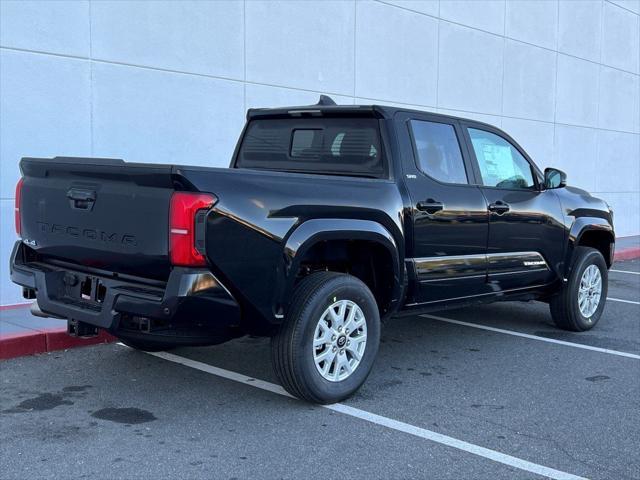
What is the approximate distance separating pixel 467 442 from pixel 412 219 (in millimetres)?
1714

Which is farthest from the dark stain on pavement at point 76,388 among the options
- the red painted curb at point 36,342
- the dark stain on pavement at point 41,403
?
the red painted curb at point 36,342

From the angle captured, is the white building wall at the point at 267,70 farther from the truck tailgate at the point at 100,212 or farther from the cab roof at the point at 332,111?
the truck tailgate at the point at 100,212

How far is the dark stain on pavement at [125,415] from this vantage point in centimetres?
453

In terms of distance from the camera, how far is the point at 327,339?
15.8ft

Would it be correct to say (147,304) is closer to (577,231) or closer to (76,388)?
(76,388)

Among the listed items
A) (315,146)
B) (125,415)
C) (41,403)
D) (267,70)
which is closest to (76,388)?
(41,403)

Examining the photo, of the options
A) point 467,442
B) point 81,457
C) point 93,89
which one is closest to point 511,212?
point 467,442

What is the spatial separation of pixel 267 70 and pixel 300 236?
586cm

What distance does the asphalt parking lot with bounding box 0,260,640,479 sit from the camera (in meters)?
3.93

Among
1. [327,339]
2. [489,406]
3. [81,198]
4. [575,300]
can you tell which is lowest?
[489,406]

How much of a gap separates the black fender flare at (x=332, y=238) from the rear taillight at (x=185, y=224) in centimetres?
64

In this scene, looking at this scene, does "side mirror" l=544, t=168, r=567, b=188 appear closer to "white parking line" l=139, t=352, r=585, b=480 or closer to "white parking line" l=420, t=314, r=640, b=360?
"white parking line" l=420, t=314, r=640, b=360

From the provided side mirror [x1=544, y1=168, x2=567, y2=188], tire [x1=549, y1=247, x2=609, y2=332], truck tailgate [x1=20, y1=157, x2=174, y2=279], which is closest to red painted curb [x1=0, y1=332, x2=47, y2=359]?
truck tailgate [x1=20, y1=157, x2=174, y2=279]

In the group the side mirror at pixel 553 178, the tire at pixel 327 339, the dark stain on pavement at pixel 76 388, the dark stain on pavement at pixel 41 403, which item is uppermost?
the side mirror at pixel 553 178
